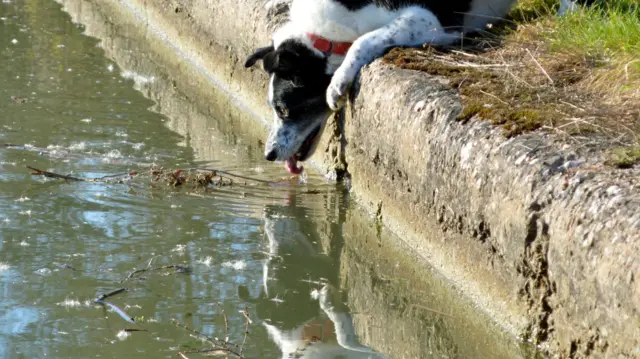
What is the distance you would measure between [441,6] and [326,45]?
0.60 m

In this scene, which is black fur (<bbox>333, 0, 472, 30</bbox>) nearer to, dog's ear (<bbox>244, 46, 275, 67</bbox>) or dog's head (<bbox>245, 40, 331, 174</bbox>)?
dog's head (<bbox>245, 40, 331, 174</bbox>)

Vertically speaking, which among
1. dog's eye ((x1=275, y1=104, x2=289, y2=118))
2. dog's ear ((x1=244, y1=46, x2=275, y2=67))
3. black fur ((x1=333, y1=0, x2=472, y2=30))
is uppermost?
black fur ((x1=333, y1=0, x2=472, y2=30))

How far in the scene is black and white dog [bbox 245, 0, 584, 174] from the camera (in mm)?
4668

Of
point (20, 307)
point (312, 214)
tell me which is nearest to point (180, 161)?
point (312, 214)

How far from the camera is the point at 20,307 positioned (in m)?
3.40

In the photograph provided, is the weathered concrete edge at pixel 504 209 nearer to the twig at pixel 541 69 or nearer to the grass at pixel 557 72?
the grass at pixel 557 72

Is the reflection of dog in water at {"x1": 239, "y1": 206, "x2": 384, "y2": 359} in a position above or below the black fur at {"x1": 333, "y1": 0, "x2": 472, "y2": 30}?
below

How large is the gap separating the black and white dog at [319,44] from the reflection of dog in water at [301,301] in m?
0.61

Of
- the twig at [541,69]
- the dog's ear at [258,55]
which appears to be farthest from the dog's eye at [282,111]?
the twig at [541,69]

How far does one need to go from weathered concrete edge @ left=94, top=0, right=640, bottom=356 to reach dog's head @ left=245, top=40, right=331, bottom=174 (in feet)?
0.56

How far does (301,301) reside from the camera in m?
3.60

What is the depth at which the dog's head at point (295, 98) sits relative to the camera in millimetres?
4676

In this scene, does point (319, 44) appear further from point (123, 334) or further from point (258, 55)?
point (123, 334)

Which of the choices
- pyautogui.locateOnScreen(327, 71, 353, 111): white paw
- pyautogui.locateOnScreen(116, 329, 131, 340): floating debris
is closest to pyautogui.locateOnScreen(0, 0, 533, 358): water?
pyautogui.locateOnScreen(116, 329, 131, 340): floating debris
